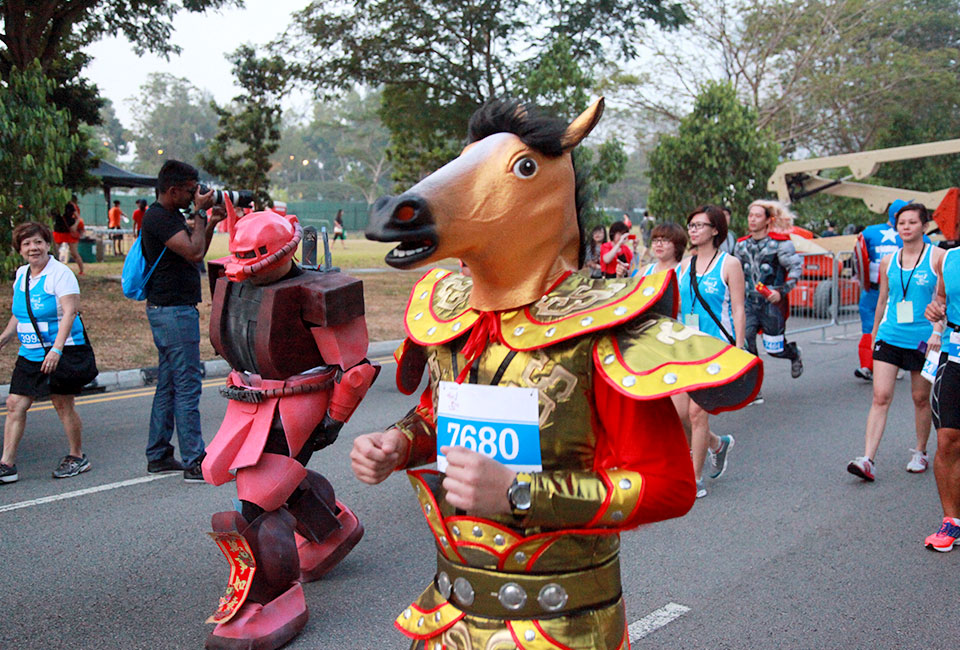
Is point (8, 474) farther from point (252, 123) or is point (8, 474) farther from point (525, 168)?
point (252, 123)

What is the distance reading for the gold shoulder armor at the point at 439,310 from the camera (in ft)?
6.31

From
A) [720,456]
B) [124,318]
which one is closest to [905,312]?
[720,456]

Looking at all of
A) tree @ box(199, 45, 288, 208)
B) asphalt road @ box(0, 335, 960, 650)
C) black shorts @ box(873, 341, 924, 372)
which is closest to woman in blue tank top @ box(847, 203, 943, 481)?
black shorts @ box(873, 341, 924, 372)

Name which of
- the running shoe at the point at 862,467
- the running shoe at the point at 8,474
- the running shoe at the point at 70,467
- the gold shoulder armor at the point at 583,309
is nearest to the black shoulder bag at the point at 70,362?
the running shoe at the point at 70,467

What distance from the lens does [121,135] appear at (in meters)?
83.4

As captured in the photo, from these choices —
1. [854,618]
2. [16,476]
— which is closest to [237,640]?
[854,618]

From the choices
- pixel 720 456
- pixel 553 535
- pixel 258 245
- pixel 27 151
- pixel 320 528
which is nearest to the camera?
pixel 553 535

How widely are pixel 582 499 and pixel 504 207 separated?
614 mm

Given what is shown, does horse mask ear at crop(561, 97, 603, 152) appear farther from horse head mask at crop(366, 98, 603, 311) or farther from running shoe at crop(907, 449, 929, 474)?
running shoe at crop(907, 449, 929, 474)

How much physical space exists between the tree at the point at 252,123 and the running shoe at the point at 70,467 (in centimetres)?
1330

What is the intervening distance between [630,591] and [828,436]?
3.68 m

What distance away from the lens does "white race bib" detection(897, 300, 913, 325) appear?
553 centimetres

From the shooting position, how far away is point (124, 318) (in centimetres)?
1261

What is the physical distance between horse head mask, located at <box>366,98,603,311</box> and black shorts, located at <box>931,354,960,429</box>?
330 centimetres
